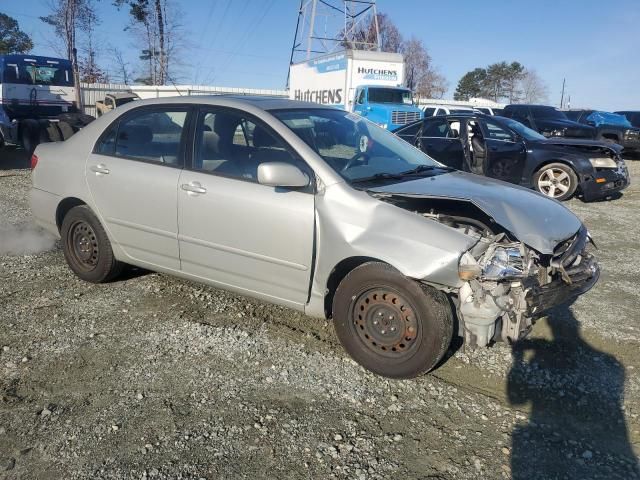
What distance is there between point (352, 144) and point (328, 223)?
979mm

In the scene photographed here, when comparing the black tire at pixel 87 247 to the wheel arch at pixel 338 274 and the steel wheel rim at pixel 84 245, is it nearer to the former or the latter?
the steel wheel rim at pixel 84 245

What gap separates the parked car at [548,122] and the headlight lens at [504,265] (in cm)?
1420

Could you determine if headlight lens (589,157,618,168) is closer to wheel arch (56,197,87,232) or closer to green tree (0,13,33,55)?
wheel arch (56,197,87,232)

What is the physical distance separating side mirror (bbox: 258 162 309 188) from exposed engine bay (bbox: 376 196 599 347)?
23.6 inches

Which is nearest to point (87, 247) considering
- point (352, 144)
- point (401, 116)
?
point (352, 144)

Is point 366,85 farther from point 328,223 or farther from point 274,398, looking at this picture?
point 274,398

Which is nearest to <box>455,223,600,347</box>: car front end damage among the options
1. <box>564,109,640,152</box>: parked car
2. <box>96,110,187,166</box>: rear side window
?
<box>96,110,187,166</box>: rear side window

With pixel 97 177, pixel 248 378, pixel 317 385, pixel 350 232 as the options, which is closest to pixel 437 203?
pixel 350 232

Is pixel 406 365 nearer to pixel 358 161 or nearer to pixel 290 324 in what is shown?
pixel 290 324

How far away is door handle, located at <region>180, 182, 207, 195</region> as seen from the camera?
393 centimetres

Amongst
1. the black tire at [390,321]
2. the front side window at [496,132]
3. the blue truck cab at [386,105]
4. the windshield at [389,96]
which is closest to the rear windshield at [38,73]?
the blue truck cab at [386,105]

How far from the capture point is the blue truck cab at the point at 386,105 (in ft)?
62.1

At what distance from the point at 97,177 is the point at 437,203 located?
9.16 feet

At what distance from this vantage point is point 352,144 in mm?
4172
